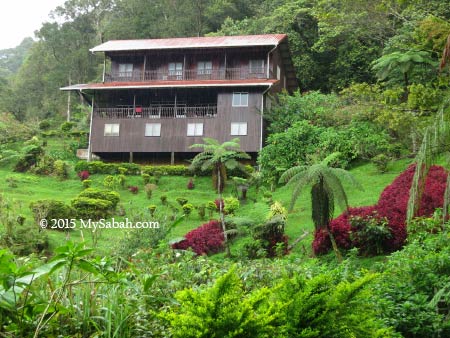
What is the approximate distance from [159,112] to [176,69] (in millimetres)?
3838

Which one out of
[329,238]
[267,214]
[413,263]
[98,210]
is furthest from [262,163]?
[413,263]

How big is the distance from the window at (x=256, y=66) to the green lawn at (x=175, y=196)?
8632 millimetres

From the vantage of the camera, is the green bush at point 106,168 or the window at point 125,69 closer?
the green bush at point 106,168

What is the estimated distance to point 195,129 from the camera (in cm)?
3144

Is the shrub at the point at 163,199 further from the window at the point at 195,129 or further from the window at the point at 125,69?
the window at the point at 125,69

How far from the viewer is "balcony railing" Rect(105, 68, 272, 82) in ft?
109

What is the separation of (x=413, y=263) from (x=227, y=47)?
27177mm

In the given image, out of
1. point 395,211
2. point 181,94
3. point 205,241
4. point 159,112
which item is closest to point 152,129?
point 159,112

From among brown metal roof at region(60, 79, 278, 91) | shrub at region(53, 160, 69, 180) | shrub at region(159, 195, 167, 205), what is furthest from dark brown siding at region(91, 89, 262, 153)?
shrub at region(159, 195, 167, 205)

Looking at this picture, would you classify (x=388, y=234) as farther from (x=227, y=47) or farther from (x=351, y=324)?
(x=227, y=47)

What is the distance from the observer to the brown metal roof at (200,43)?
1278 inches

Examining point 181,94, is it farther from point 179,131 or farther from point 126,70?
point 126,70

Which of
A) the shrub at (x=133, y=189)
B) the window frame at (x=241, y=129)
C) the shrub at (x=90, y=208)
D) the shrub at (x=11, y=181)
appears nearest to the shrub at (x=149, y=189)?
the shrub at (x=133, y=189)

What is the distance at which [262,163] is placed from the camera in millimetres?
26562
